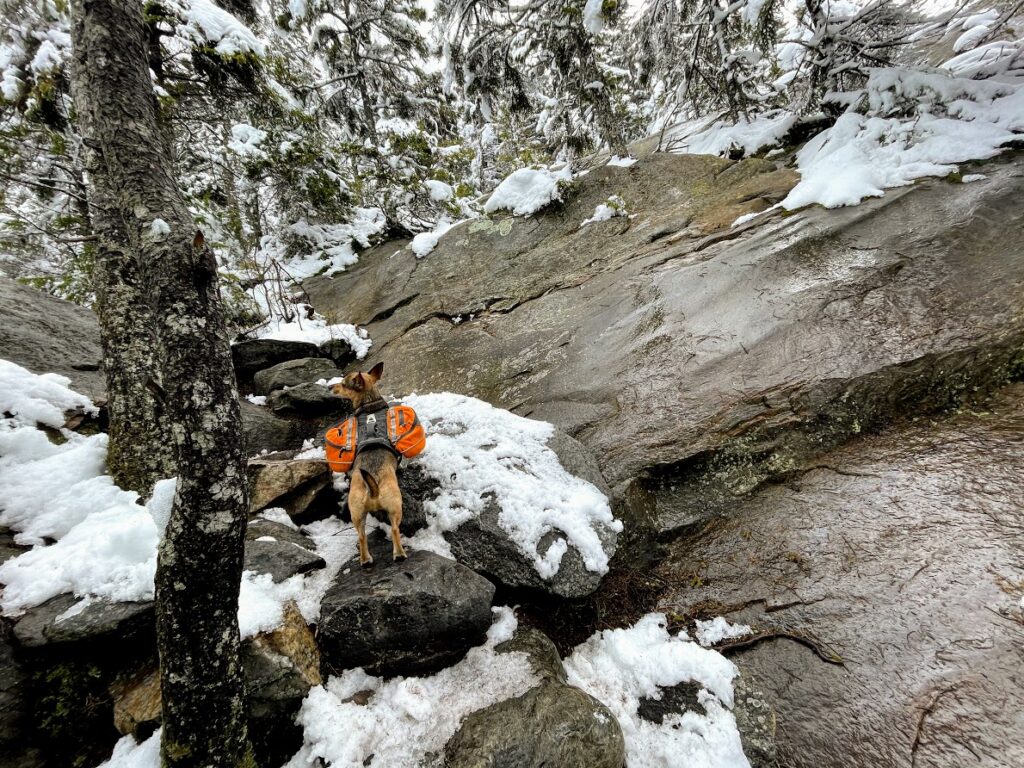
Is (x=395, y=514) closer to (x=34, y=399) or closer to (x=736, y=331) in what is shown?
(x=34, y=399)

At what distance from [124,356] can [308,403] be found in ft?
8.64

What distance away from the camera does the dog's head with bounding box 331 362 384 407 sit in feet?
14.6

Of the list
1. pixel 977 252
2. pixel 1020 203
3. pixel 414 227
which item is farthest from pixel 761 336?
pixel 414 227

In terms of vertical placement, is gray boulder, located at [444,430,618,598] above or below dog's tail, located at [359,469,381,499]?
below

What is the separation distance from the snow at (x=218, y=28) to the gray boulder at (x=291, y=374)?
4.59 m

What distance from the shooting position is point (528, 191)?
9.98 m

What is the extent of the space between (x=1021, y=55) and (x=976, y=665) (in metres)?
8.68

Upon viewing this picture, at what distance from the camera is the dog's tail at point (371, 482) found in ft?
12.1

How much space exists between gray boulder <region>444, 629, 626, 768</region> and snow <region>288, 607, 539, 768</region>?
4.3 inches

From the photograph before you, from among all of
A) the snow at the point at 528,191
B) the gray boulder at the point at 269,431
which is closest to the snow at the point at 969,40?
the snow at the point at 528,191

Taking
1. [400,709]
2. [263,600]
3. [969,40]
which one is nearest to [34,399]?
[263,600]

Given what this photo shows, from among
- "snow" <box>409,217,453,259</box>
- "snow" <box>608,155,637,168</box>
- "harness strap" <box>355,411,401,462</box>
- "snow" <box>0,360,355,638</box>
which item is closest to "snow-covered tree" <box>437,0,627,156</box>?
"snow" <box>608,155,637,168</box>

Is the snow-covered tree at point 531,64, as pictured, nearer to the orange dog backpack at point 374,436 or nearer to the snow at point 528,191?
the snow at point 528,191

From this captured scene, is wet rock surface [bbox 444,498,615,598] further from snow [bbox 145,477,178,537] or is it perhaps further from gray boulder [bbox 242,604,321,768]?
snow [bbox 145,477,178,537]
